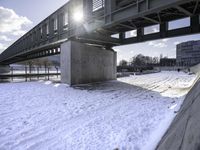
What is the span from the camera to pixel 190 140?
1991mm

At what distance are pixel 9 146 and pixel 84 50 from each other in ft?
41.2

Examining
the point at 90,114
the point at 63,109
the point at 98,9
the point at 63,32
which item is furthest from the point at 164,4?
the point at 63,32

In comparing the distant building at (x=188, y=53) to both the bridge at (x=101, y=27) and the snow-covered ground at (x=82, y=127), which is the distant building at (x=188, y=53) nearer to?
the bridge at (x=101, y=27)

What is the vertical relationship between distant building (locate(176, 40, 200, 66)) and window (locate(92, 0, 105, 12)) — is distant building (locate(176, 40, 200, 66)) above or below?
above

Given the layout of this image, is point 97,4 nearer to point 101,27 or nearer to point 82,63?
point 101,27

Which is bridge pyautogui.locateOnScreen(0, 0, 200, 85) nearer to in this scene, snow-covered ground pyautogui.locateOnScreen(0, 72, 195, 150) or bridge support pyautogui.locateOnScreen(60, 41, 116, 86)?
bridge support pyautogui.locateOnScreen(60, 41, 116, 86)

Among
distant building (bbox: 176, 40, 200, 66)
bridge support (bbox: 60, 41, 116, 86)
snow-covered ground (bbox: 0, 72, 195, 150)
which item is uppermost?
distant building (bbox: 176, 40, 200, 66)

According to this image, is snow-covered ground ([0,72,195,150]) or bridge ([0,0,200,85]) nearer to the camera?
snow-covered ground ([0,72,195,150])

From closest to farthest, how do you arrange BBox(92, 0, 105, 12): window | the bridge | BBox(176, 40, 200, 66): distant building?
1. the bridge
2. BBox(92, 0, 105, 12): window
3. BBox(176, 40, 200, 66): distant building

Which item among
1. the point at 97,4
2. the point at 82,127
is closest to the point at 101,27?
the point at 97,4

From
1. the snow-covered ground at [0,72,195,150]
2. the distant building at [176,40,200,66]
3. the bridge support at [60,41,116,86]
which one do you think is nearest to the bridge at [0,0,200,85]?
the bridge support at [60,41,116,86]

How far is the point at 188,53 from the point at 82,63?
11642 centimetres

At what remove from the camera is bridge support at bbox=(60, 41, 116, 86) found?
14203 millimetres

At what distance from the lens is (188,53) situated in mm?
108375
